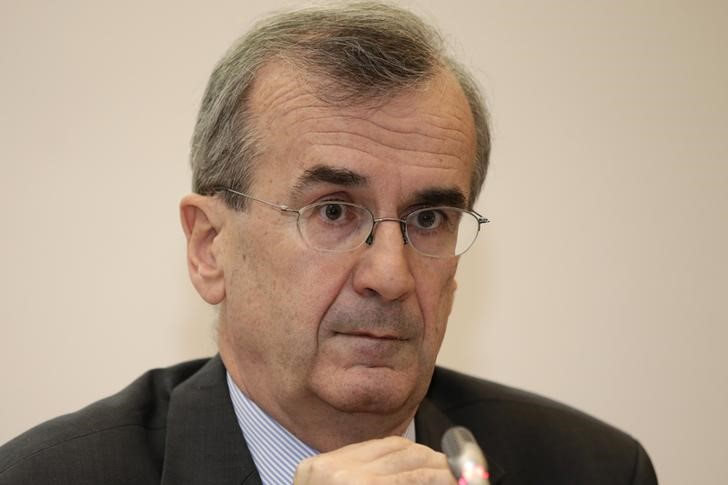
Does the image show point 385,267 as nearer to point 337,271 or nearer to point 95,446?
point 337,271

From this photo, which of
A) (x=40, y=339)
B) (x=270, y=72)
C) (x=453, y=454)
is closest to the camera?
(x=453, y=454)

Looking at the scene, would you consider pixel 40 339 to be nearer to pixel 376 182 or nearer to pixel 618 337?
pixel 376 182

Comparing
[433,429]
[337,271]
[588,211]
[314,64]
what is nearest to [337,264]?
[337,271]

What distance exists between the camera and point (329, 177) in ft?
7.55

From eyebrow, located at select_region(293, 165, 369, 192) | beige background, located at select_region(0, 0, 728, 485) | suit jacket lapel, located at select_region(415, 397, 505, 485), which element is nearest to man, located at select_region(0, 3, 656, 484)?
eyebrow, located at select_region(293, 165, 369, 192)

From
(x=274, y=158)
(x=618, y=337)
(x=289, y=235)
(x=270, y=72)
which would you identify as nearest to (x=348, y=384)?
(x=289, y=235)

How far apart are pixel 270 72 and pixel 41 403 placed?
1428 mm

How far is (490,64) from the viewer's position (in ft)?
11.2

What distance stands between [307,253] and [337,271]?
0.09m

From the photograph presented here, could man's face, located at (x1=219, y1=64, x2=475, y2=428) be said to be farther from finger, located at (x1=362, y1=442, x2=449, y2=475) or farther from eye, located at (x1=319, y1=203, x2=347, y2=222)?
finger, located at (x1=362, y1=442, x2=449, y2=475)

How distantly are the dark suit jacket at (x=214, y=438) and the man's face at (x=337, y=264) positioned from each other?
0.21 metres

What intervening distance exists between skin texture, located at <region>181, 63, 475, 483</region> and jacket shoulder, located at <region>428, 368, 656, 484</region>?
0.57 meters

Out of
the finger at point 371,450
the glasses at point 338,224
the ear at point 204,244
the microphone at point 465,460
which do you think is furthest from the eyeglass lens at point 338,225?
the microphone at point 465,460

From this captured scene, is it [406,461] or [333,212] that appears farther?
[333,212]
